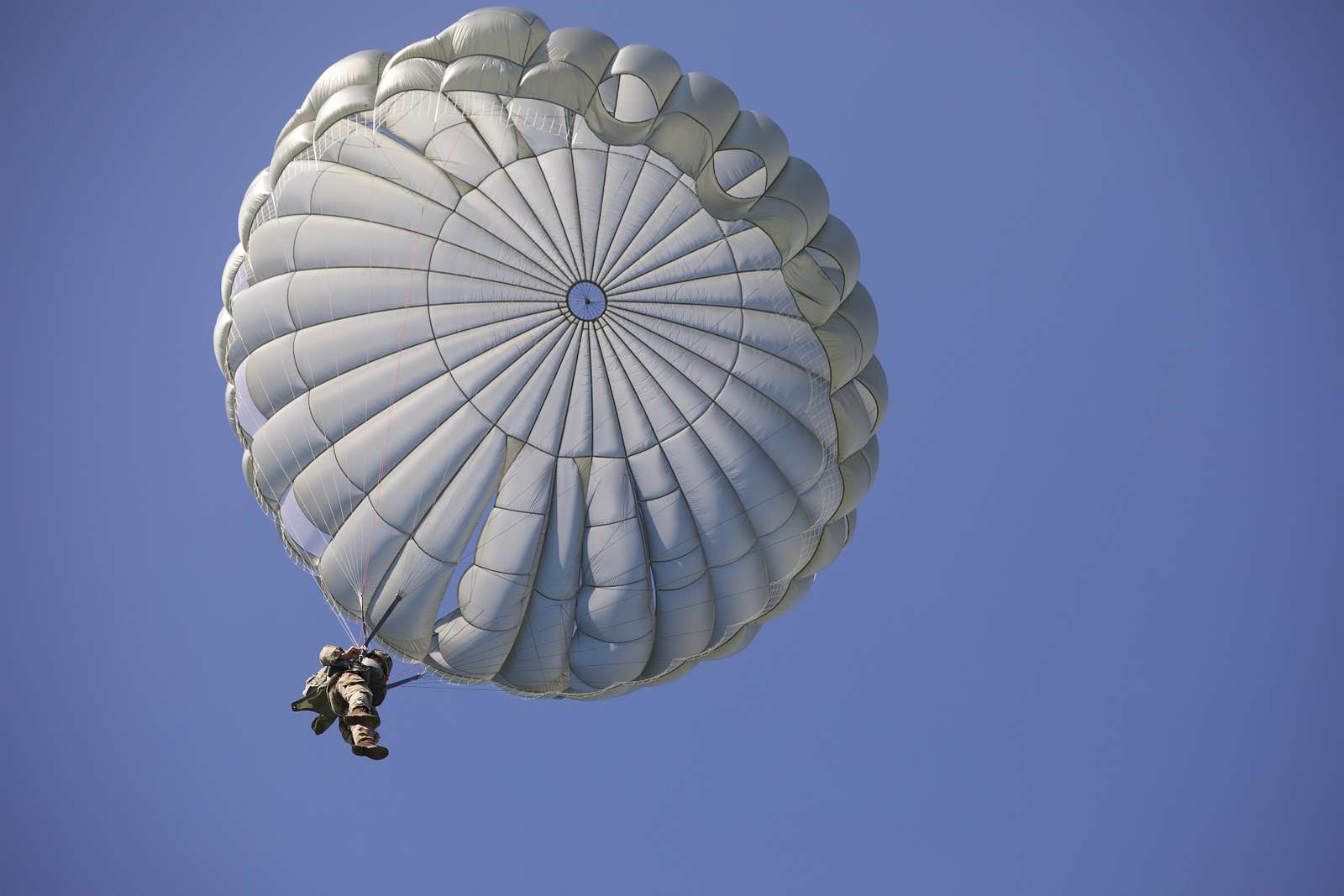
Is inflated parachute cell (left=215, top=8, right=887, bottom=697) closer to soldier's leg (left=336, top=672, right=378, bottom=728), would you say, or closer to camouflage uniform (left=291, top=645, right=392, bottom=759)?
camouflage uniform (left=291, top=645, right=392, bottom=759)

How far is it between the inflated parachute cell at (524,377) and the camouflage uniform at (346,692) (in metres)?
1.72

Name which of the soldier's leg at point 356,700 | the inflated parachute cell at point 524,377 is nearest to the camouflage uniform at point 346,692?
the soldier's leg at point 356,700

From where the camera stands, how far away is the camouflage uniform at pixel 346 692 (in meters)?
14.7

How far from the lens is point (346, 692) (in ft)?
49.0

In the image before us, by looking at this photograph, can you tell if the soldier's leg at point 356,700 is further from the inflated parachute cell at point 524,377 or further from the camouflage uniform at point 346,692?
the inflated parachute cell at point 524,377

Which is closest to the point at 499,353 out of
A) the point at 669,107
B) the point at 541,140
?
the point at 541,140

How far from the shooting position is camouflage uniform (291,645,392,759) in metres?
14.7

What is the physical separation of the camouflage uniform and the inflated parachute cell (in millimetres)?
1722

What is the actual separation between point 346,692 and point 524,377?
4.39 metres

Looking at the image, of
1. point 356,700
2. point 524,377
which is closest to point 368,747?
point 356,700

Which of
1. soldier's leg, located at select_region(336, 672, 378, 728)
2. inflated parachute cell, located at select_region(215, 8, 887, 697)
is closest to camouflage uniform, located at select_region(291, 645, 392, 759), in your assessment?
soldier's leg, located at select_region(336, 672, 378, 728)

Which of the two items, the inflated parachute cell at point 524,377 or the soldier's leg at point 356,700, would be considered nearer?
the soldier's leg at point 356,700

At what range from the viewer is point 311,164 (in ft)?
55.2

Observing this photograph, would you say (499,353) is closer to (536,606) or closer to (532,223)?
(532,223)
